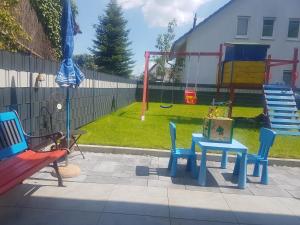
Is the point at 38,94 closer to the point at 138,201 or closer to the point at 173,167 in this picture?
the point at 173,167

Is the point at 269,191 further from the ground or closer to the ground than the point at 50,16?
closer to the ground

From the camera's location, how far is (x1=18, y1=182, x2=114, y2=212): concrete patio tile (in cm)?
418

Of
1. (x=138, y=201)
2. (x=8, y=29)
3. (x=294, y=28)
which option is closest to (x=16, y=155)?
(x=138, y=201)

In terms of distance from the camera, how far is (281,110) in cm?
1221

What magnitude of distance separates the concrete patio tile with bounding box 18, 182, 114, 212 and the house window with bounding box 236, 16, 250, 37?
22.6 meters

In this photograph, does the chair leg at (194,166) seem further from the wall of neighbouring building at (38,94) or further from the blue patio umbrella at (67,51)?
the wall of neighbouring building at (38,94)

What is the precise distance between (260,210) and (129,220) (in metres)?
1.92

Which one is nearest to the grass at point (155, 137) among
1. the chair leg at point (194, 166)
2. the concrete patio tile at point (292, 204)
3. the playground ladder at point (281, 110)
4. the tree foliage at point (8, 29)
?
the playground ladder at point (281, 110)

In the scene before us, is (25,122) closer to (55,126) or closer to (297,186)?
(55,126)

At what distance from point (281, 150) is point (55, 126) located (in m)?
5.89

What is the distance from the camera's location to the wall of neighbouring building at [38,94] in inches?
206

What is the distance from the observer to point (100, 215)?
13.1ft

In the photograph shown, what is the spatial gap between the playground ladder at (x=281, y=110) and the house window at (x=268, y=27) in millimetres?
13148

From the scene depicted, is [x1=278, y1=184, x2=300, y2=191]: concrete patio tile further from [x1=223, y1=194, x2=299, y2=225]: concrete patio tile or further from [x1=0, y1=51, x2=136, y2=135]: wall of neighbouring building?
[x1=0, y1=51, x2=136, y2=135]: wall of neighbouring building
